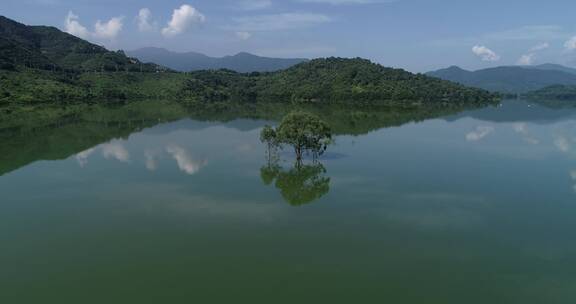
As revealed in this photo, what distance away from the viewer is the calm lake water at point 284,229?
67.8 feet

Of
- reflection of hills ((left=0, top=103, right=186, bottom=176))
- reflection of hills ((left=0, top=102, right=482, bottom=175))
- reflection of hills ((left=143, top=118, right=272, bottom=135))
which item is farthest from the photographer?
reflection of hills ((left=143, top=118, right=272, bottom=135))

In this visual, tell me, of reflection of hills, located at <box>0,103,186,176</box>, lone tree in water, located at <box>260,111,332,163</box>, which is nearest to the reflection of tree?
lone tree in water, located at <box>260,111,332,163</box>

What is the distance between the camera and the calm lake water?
2067cm

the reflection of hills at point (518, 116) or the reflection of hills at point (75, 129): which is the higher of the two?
the reflection of hills at point (518, 116)

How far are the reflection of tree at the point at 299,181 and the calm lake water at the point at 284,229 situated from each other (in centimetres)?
26

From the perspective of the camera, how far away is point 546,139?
77375 millimetres

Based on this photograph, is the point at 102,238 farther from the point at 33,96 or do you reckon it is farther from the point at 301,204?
the point at 33,96

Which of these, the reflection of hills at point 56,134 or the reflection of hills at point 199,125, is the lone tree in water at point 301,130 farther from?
the reflection of hills at point 199,125

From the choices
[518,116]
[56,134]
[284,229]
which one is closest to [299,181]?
[284,229]

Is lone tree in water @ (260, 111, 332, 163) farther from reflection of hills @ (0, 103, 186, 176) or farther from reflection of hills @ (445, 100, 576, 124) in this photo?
reflection of hills @ (445, 100, 576, 124)

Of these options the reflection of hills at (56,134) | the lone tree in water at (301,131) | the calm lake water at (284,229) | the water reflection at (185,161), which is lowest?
the calm lake water at (284,229)

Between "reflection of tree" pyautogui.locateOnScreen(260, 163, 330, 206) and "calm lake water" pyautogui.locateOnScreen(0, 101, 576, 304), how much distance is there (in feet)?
0.84

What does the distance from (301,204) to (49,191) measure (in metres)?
22.0

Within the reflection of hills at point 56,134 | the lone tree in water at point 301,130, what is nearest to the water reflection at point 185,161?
the lone tree in water at point 301,130
